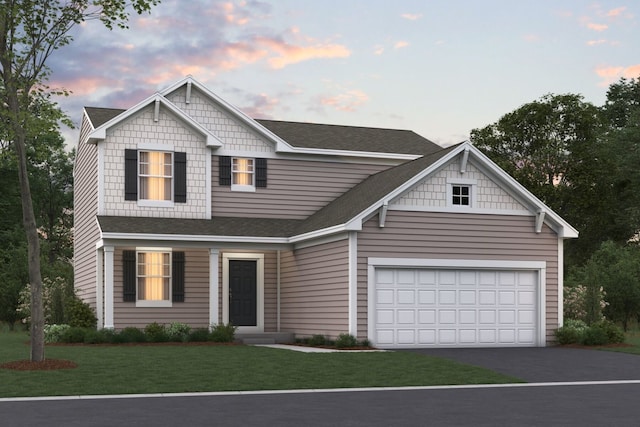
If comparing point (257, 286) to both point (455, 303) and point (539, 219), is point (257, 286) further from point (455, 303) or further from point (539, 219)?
point (539, 219)

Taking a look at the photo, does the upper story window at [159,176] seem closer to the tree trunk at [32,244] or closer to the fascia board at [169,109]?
the fascia board at [169,109]

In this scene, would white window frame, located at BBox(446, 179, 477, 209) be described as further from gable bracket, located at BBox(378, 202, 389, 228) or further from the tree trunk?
the tree trunk

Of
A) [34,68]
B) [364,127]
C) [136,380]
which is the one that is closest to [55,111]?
[34,68]

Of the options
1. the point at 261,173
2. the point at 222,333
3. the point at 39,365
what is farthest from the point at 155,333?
the point at 39,365

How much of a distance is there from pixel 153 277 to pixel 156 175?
3311 millimetres

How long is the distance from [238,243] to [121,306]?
407 cm

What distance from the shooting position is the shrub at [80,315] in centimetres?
2794

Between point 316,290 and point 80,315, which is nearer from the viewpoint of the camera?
point 316,290

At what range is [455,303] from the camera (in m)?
26.2

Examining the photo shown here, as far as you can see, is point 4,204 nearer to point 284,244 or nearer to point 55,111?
point 284,244

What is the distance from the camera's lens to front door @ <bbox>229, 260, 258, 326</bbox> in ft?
98.0

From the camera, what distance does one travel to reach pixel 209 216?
29.8m

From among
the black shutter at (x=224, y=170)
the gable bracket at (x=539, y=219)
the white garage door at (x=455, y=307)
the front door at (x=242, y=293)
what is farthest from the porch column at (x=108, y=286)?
the gable bracket at (x=539, y=219)

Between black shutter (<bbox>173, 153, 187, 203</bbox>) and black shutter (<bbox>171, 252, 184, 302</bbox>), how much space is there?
1.91m
